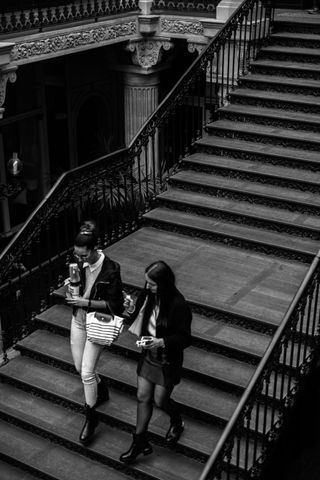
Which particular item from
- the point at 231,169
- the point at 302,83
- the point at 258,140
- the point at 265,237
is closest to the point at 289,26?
the point at 302,83

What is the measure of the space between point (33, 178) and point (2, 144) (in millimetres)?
1438

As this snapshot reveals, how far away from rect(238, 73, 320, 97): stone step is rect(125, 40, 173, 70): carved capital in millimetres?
5902

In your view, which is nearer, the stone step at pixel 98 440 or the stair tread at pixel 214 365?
the stone step at pixel 98 440

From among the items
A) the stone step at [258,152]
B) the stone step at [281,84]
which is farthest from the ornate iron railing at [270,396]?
the stone step at [281,84]

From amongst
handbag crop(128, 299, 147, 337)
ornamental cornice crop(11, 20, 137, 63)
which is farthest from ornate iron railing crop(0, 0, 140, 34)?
handbag crop(128, 299, 147, 337)

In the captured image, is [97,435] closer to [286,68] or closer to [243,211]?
[243,211]

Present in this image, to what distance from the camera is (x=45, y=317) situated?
24.1 feet

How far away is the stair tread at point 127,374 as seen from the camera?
607 cm

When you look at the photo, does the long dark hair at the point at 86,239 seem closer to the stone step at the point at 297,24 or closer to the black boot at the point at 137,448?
the black boot at the point at 137,448

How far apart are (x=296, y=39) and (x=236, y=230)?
11.2 ft

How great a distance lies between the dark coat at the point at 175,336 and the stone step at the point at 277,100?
4358 mm

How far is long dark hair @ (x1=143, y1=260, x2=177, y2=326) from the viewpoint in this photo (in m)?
5.27

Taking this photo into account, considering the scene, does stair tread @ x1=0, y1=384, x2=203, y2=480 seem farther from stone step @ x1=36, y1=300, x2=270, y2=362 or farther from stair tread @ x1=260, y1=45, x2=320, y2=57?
stair tread @ x1=260, y1=45, x2=320, y2=57

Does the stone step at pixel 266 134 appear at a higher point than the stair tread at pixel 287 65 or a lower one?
lower
